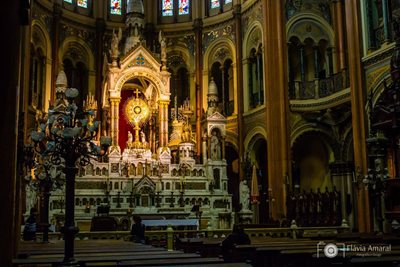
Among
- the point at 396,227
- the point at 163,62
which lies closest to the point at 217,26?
Result: the point at 163,62

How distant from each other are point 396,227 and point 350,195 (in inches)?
462

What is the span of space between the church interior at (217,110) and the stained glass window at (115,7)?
0.07m

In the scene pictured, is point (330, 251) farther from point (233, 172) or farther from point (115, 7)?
point (115, 7)

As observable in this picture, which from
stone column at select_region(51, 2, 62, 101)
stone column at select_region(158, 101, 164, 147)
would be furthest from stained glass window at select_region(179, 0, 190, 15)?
stone column at select_region(158, 101, 164, 147)

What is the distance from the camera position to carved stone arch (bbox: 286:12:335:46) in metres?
27.6

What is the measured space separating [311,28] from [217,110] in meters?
6.45

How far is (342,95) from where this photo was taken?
24.1 meters

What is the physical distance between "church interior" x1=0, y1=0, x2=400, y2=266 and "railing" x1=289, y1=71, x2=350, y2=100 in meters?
0.06

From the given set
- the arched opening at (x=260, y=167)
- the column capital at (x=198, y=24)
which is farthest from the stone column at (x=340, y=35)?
the column capital at (x=198, y=24)

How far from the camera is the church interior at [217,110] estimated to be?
21.0 m

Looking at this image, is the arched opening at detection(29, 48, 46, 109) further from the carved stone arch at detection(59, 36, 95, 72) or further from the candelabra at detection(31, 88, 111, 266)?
the candelabra at detection(31, 88, 111, 266)

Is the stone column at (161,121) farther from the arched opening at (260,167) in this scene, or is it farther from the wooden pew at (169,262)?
the wooden pew at (169,262)

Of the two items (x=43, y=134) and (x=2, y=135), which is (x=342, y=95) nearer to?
(x=43, y=134)

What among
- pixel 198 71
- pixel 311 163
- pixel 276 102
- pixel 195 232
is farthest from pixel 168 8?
pixel 195 232
